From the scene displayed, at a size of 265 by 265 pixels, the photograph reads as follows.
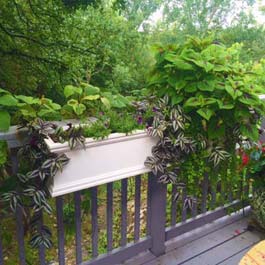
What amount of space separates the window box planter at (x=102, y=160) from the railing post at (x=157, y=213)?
27 cm

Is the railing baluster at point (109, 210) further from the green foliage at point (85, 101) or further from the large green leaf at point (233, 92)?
the large green leaf at point (233, 92)

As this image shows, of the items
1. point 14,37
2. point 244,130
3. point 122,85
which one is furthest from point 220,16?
point 244,130

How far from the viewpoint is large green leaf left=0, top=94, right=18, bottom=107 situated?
43.6 inches

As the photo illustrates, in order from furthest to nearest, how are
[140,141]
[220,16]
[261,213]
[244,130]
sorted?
1. [220,16]
2. [261,213]
3. [244,130]
4. [140,141]

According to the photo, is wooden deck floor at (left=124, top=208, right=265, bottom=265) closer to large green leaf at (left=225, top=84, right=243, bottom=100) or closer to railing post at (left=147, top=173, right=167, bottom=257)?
railing post at (left=147, top=173, right=167, bottom=257)

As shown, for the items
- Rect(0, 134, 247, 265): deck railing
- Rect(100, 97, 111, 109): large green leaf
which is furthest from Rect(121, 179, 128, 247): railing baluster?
Rect(100, 97, 111, 109): large green leaf

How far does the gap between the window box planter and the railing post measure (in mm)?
272

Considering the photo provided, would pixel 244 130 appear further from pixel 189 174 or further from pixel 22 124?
pixel 22 124

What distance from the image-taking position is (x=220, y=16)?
21.9ft

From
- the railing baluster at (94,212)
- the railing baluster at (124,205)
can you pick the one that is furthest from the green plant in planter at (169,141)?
the railing baluster at (94,212)

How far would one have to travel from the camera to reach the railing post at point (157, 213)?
1.75 meters

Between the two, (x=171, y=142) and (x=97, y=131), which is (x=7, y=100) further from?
(x=171, y=142)

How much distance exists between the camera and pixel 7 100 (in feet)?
3.67

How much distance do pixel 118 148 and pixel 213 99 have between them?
51 cm
